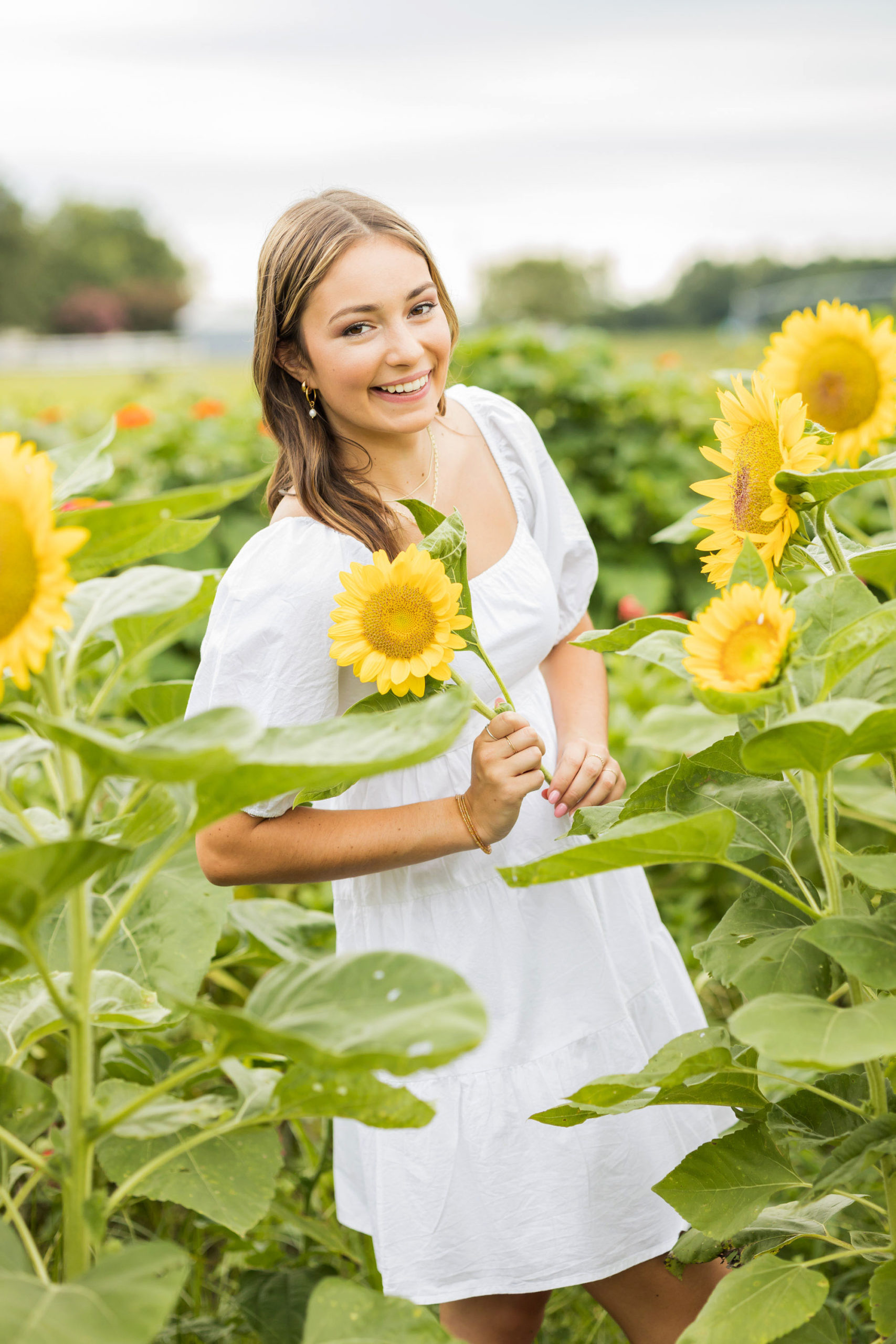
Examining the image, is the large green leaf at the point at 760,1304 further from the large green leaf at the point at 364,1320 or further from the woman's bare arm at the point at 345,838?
the woman's bare arm at the point at 345,838

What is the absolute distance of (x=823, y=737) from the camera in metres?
0.83

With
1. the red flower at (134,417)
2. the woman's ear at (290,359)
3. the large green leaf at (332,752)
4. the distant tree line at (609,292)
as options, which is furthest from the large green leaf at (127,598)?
the distant tree line at (609,292)

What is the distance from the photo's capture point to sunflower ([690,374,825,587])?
1.08 metres

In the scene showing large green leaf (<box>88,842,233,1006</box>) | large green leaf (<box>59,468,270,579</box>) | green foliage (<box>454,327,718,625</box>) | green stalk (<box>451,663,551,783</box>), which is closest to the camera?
large green leaf (<box>59,468,270,579</box>)

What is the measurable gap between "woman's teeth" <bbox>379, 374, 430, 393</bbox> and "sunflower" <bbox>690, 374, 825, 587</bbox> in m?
0.55

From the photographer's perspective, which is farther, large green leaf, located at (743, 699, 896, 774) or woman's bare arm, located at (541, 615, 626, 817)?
woman's bare arm, located at (541, 615, 626, 817)

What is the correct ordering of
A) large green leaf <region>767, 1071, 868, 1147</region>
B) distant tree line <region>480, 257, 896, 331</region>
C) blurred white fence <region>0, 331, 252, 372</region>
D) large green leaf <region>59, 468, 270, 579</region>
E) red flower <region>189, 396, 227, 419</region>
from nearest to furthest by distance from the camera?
large green leaf <region>59, 468, 270, 579</region>
large green leaf <region>767, 1071, 868, 1147</region>
red flower <region>189, 396, 227, 419</region>
blurred white fence <region>0, 331, 252, 372</region>
distant tree line <region>480, 257, 896, 331</region>

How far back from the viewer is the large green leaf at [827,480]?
3.34 ft

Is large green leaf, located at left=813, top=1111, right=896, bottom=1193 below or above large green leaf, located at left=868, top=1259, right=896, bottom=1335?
above

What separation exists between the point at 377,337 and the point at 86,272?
57.8 metres

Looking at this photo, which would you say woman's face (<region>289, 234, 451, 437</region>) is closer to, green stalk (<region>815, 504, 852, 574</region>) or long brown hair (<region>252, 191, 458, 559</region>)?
long brown hair (<region>252, 191, 458, 559</region>)

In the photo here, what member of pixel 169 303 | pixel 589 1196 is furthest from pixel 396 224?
pixel 169 303

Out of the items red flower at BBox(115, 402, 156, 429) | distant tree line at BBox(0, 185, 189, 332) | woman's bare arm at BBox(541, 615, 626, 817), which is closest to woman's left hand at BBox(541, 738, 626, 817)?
woman's bare arm at BBox(541, 615, 626, 817)

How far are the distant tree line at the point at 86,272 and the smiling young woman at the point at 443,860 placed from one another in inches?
1829
